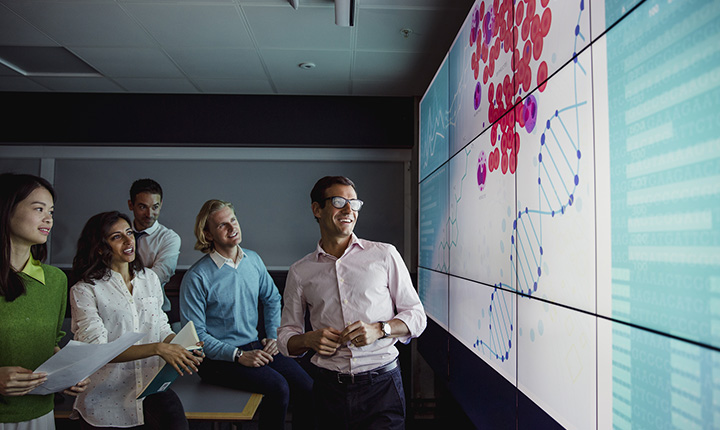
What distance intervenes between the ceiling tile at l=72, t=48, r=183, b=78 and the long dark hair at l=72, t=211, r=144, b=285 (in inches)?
74.9

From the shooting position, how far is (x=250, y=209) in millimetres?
4754

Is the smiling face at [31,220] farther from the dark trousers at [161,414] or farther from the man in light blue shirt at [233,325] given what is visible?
the man in light blue shirt at [233,325]

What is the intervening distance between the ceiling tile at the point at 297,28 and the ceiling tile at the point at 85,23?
81 centimetres

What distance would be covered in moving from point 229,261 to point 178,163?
2.25m

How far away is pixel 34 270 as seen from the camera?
183cm

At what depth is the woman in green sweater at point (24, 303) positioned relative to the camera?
1.68 m

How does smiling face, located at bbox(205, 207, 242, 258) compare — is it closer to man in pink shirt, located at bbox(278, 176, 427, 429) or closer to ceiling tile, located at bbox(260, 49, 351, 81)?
man in pink shirt, located at bbox(278, 176, 427, 429)

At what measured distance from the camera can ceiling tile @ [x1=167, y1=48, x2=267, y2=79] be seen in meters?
3.65

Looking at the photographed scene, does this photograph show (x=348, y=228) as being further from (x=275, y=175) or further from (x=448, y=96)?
(x=275, y=175)

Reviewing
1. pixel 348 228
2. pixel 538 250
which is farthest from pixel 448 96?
pixel 538 250

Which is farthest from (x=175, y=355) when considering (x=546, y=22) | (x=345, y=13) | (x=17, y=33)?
(x=17, y=33)

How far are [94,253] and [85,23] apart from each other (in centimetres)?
184

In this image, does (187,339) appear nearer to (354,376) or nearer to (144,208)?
(354,376)

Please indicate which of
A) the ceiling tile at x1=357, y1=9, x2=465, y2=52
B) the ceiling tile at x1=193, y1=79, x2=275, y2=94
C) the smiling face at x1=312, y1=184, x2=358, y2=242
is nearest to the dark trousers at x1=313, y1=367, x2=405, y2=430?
the smiling face at x1=312, y1=184, x2=358, y2=242
